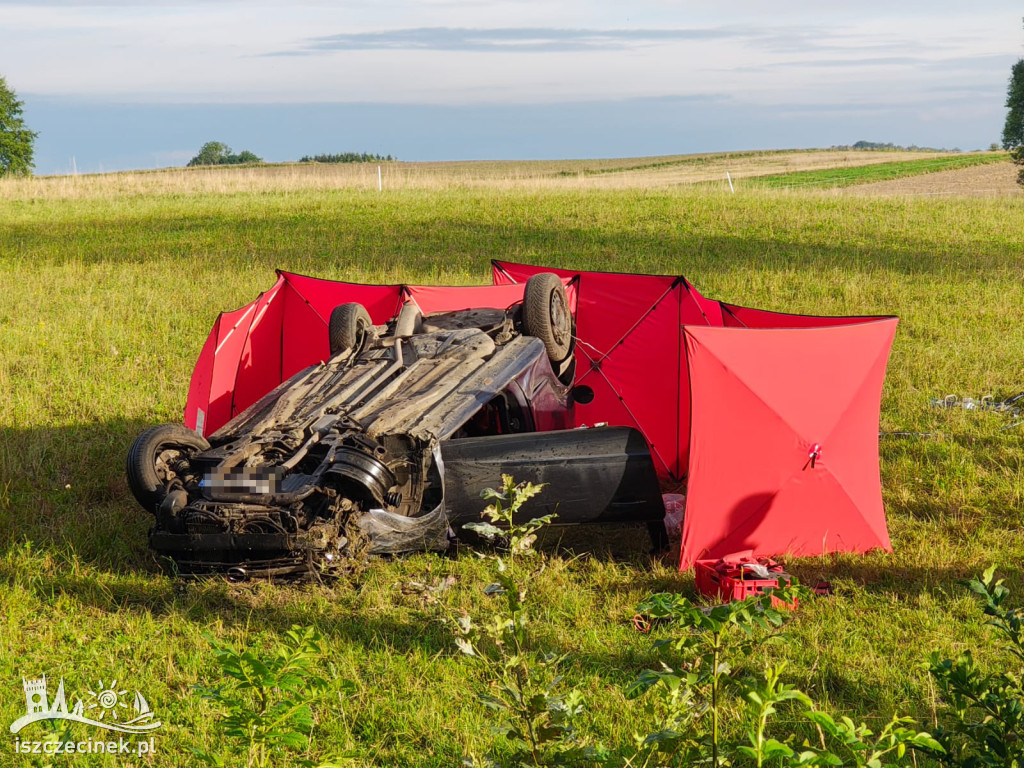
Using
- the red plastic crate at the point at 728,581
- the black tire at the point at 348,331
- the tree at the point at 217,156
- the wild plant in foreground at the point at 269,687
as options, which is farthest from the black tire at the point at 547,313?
the tree at the point at 217,156

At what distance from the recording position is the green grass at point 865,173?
47672mm

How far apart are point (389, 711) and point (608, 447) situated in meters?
2.49

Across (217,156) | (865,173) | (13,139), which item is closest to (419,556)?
(865,173)

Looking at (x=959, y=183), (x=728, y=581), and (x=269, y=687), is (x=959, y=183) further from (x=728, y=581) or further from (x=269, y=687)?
(x=269, y=687)

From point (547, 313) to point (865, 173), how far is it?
5041 cm

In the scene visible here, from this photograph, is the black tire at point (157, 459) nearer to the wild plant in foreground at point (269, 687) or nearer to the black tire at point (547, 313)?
the black tire at point (547, 313)

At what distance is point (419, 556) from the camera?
6.89m

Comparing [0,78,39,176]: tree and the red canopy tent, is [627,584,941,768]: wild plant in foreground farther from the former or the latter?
[0,78,39,176]: tree

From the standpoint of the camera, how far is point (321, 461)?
6754 millimetres

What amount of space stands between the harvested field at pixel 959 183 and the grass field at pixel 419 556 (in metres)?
20.4

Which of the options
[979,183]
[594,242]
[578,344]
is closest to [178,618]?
[578,344]

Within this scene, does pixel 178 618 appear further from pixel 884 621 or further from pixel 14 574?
pixel 884 621

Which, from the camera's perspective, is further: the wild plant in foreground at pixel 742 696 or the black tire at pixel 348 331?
the black tire at pixel 348 331

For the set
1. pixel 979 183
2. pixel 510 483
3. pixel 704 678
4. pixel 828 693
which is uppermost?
pixel 979 183
